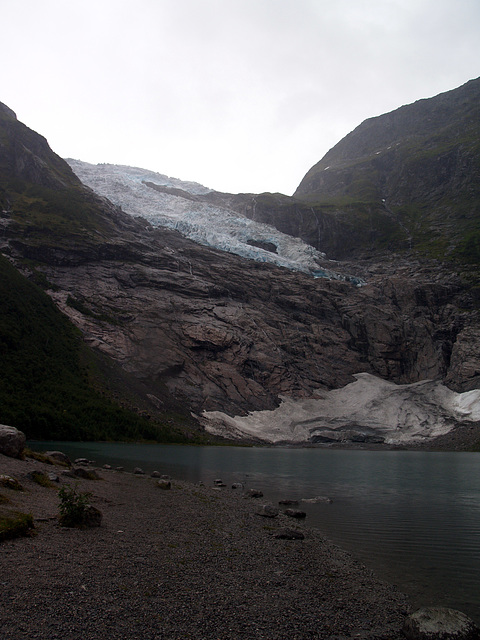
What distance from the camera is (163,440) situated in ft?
260

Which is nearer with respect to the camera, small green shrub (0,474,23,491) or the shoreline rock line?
the shoreline rock line

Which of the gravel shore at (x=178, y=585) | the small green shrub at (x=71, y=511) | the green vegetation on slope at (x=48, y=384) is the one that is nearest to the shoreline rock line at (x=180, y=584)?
the gravel shore at (x=178, y=585)

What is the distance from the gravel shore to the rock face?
8.07 m

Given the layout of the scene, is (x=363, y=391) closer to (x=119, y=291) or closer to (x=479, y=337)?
(x=479, y=337)

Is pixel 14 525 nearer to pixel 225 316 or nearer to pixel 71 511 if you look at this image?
pixel 71 511

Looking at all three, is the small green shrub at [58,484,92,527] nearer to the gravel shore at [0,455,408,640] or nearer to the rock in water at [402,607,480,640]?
the gravel shore at [0,455,408,640]

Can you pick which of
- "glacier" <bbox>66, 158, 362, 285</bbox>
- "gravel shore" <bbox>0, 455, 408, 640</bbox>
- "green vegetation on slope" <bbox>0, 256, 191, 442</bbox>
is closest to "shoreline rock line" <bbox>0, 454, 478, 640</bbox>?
"gravel shore" <bbox>0, 455, 408, 640</bbox>

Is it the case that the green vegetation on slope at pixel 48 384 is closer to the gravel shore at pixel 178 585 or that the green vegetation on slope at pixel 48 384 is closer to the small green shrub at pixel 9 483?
the small green shrub at pixel 9 483

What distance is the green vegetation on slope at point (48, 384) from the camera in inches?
2667

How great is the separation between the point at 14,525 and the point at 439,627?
1058 cm

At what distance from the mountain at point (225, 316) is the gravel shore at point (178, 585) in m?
72.3

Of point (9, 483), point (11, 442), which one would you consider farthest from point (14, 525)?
point (11, 442)

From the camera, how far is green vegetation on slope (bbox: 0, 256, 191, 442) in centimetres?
6775

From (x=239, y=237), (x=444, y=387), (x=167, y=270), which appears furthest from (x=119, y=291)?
(x=444, y=387)
